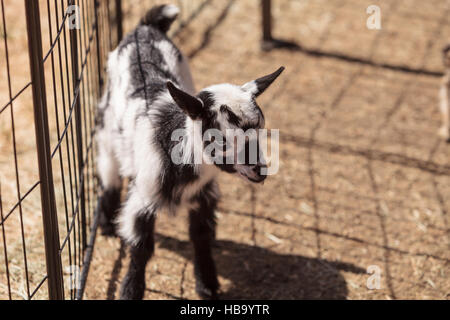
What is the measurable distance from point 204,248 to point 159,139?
922 mm

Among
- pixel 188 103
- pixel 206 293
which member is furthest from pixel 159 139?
pixel 206 293

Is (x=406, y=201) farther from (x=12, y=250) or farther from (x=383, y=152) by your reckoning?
(x=12, y=250)

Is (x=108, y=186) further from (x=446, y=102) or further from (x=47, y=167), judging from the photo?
(x=446, y=102)

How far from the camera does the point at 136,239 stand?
13.0 ft

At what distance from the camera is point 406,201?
5.15m

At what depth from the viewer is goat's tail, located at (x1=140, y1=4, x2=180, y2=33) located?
14.5ft

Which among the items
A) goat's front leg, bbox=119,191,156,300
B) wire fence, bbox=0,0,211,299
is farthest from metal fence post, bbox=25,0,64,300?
goat's front leg, bbox=119,191,156,300

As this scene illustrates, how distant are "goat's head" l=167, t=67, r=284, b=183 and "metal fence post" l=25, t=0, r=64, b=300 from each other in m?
0.69

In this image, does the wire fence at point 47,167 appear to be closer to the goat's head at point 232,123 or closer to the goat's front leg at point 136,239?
the goat's front leg at point 136,239

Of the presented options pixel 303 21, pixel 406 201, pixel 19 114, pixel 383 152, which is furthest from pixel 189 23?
pixel 406 201

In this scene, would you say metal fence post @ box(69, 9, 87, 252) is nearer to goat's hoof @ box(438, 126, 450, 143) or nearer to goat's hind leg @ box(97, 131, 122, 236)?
goat's hind leg @ box(97, 131, 122, 236)

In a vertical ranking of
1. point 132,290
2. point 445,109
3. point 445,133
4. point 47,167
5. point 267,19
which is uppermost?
point 47,167

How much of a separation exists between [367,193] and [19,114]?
10.7 feet

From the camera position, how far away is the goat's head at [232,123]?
3.29 metres
